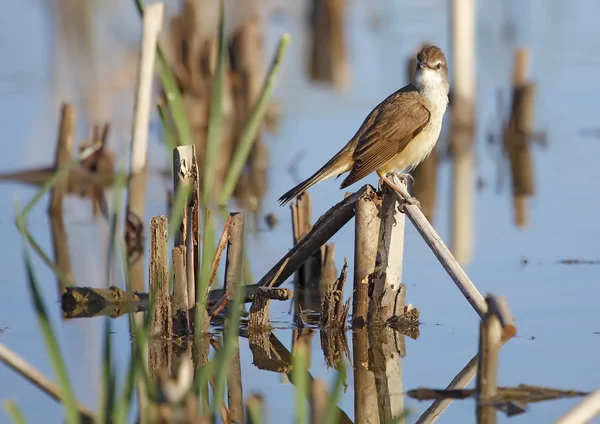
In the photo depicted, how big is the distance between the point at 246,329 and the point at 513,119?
5900 mm

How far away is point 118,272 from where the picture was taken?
757 centimetres

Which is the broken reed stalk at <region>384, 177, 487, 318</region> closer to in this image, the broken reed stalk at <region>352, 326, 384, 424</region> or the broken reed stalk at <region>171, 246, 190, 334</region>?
the broken reed stalk at <region>352, 326, 384, 424</region>

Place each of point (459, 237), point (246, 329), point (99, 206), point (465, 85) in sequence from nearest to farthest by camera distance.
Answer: point (246, 329) < point (459, 237) < point (99, 206) < point (465, 85)

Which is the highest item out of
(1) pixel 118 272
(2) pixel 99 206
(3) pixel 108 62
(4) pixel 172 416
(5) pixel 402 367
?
(3) pixel 108 62

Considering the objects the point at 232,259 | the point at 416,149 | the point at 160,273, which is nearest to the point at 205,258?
the point at 160,273

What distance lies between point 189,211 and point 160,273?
1.19 feet

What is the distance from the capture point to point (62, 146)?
9141mm

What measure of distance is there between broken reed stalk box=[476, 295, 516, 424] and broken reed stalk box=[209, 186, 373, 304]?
1573 millimetres

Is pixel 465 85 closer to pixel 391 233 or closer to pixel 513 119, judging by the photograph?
pixel 513 119

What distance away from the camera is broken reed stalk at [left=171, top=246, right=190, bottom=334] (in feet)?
19.2

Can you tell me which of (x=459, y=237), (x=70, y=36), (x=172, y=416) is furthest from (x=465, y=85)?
(x=172, y=416)

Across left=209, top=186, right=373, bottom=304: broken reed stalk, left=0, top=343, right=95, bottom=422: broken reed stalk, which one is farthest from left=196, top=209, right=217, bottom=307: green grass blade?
left=0, top=343, right=95, bottom=422: broken reed stalk

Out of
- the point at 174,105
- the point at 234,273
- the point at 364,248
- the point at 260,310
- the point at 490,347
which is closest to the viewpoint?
the point at 490,347

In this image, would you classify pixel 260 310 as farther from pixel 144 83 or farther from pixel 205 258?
pixel 144 83
